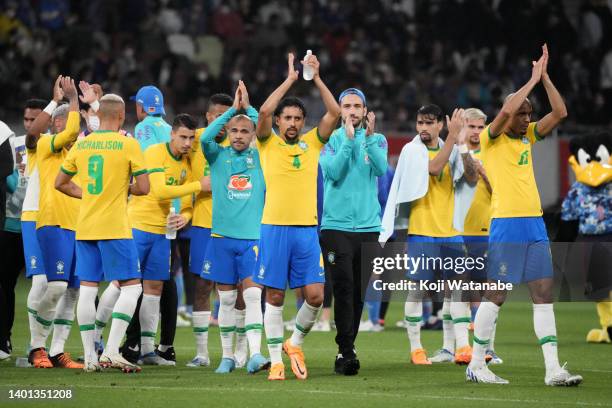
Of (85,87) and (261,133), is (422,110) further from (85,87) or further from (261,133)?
(85,87)

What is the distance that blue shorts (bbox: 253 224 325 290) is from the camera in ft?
36.3

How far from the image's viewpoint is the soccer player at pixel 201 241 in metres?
12.2

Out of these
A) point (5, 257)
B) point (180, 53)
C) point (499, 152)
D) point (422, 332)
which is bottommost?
point (422, 332)

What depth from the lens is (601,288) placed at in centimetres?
1588

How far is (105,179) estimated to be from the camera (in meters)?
11.1

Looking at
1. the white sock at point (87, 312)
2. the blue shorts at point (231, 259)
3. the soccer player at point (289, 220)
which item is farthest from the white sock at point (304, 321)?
the white sock at point (87, 312)

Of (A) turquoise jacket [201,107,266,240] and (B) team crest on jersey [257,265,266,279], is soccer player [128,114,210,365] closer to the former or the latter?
(A) turquoise jacket [201,107,266,240]

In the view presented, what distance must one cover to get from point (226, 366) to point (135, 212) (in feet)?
6.12

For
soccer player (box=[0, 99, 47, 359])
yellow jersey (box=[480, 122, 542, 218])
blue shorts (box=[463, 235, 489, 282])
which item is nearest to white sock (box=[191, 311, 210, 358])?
soccer player (box=[0, 99, 47, 359])

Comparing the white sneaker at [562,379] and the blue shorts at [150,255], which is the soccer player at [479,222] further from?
the blue shorts at [150,255]

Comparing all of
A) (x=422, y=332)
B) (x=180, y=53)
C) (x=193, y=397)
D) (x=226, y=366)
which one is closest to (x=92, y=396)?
(x=193, y=397)

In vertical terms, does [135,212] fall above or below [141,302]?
above

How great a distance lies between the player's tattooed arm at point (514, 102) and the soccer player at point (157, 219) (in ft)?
9.79

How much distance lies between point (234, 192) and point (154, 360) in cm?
205
